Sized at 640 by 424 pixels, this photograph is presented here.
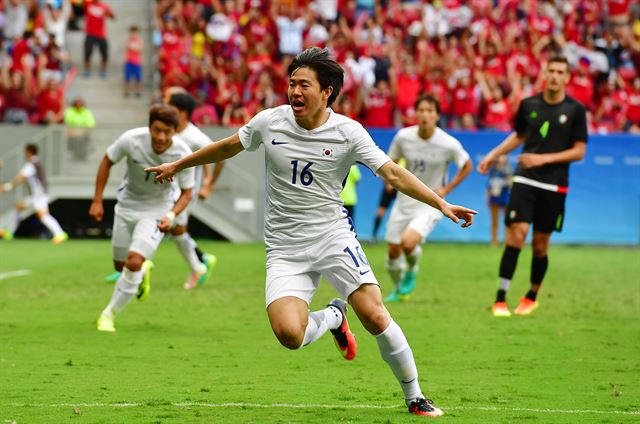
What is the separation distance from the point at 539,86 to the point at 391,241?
14.3 metres

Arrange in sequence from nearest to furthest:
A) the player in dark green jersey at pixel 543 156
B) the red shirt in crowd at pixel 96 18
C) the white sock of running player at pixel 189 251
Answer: the player in dark green jersey at pixel 543 156, the white sock of running player at pixel 189 251, the red shirt in crowd at pixel 96 18

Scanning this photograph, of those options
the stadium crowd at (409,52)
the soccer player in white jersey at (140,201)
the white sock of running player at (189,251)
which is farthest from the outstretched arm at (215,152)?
the stadium crowd at (409,52)

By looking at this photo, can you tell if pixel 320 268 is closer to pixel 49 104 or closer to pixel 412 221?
pixel 412 221

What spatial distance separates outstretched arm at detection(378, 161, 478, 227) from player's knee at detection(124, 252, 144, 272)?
4721mm

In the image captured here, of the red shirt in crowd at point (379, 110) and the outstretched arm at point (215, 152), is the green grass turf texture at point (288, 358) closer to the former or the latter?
the outstretched arm at point (215, 152)

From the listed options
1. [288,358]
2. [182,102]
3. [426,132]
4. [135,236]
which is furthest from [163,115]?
[426,132]

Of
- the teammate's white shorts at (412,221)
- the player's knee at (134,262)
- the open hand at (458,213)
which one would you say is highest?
the open hand at (458,213)

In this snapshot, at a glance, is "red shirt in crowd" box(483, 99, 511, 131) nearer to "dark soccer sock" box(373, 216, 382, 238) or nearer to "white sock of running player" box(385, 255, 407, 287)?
"dark soccer sock" box(373, 216, 382, 238)

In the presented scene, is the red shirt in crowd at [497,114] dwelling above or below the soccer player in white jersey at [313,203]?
below

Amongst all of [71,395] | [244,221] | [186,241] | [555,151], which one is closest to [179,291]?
[186,241]

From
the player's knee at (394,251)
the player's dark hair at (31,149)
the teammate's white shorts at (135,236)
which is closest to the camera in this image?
the teammate's white shorts at (135,236)

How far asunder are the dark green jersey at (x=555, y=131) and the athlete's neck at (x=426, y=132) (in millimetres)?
1399

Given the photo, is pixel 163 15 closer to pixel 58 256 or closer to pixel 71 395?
pixel 58 256

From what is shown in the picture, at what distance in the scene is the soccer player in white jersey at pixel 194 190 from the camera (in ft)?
50.3
